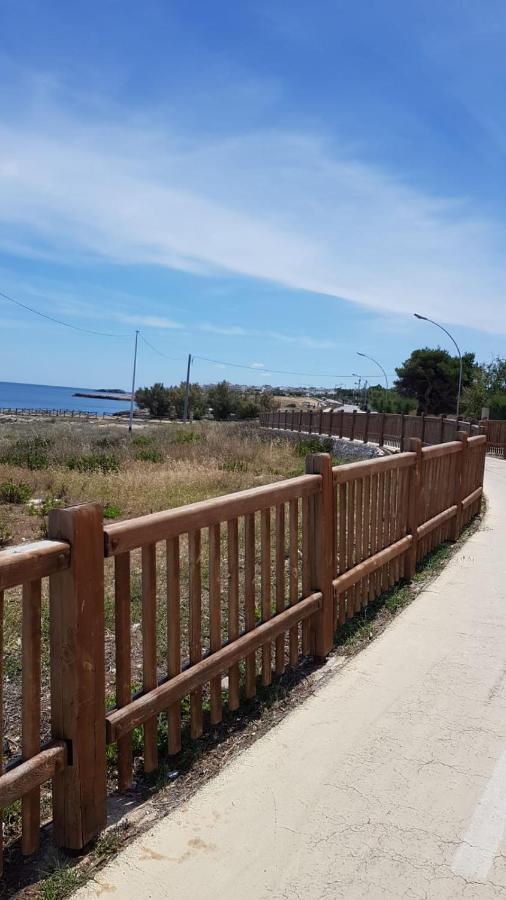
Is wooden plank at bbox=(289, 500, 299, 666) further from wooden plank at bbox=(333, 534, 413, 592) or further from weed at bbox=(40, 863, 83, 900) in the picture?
weed at bbox=(40, 863, 83, 900)

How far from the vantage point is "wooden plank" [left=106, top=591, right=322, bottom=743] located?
2.92 m

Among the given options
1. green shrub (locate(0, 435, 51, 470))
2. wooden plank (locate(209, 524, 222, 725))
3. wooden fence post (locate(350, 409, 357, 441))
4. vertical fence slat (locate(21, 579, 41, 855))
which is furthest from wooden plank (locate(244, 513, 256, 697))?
wooden fence post (locate(350, 409, 357, 441))

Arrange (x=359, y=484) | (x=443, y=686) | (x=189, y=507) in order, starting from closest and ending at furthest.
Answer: (x=189, y=507), (x=443, y=686), (x=359, y=484)

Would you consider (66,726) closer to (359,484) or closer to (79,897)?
(79,897)

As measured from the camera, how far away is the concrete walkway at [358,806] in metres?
2.60

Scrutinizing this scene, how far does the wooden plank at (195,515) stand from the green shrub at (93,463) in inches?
520

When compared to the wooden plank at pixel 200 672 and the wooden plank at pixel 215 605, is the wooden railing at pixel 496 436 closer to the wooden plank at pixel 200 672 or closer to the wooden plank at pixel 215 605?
the wooden plank at pixel 200 672

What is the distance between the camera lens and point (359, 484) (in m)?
5.36

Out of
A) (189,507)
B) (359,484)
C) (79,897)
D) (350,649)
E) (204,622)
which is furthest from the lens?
(204,622)

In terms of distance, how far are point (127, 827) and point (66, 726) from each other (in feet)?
1.93

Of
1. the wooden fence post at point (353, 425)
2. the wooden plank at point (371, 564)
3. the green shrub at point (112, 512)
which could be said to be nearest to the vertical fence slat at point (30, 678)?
the wooden plank at point (371, 564)

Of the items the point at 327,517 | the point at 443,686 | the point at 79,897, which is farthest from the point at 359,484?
the point at 79,897

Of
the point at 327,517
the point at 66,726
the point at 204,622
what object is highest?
the point at 327,517

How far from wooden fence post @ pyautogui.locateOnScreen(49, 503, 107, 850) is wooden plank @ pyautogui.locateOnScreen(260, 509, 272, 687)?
1.41m
